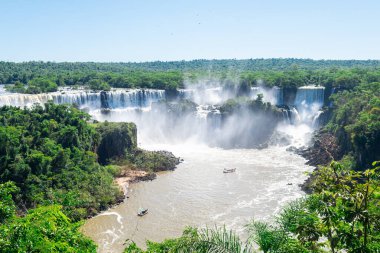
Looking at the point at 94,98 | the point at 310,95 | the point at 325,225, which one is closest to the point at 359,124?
the point at 310,95

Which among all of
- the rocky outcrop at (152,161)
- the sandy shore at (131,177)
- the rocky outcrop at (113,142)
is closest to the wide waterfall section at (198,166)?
the sandy shore at (131,177)

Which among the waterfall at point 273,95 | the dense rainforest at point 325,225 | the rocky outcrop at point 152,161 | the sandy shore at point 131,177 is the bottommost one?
the sandy shore at point 131,177

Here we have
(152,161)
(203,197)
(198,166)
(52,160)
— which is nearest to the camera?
(52,160)

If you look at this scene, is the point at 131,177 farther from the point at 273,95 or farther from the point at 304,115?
the point at 273,95

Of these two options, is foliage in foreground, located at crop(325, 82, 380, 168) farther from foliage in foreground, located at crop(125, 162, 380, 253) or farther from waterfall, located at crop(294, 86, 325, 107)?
foliage in foreground, located at crop(125, 162, 380, 253)

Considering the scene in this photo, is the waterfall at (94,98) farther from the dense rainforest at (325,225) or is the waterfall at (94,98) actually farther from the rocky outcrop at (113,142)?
the dense rainforest at (325,225)
